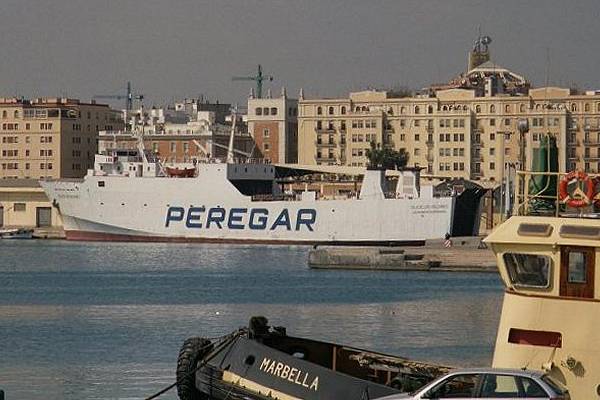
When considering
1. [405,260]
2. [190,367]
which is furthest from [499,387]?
[405,260]

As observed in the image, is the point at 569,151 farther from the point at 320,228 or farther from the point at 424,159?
the point at 320,228

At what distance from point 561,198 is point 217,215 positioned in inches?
2610

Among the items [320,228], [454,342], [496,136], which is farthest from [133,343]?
[496,136]

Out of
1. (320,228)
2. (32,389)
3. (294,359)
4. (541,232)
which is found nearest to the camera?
(541,232)

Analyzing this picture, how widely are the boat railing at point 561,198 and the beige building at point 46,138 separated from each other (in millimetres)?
102447

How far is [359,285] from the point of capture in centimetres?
4875

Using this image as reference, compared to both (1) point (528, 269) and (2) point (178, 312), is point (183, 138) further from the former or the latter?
(1) point (528, 269)

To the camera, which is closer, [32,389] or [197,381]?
[197,381]

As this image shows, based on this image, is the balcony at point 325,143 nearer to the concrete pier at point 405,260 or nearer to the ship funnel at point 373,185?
the ship funnel at point 373,185

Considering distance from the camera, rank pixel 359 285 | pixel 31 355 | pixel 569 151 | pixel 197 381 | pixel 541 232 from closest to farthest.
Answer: pixel 541 232, pixel 197 381, pixel 31 355, pixel 359 285, pixel 569 151

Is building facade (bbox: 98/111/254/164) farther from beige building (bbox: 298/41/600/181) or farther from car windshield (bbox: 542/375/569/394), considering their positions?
car windshield (bbox: 542/375/569/394)

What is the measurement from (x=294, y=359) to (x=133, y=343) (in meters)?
13.8

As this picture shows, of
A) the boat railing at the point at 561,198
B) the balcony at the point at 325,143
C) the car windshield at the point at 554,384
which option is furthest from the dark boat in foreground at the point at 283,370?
the balcony at the point at 325,143

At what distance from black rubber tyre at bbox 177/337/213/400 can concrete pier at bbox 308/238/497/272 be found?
1476 inches
